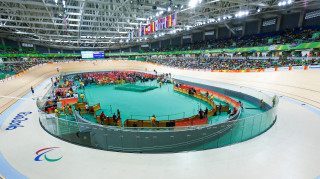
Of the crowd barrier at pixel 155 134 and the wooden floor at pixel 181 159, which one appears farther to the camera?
the crowd barrier at pixel 155 134

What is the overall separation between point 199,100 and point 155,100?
4.74 m

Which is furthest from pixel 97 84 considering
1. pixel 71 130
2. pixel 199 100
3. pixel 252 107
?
pixel 252 107

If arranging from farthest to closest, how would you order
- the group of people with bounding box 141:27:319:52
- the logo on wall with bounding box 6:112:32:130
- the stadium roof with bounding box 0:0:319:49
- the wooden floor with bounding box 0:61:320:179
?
1. the group of people with bounding box 141:27:319:52
2. the stadium roof with bounding box 0:0:319:49
3. the logo on wall with bounding box 6:112:32:130
4. the wooden floor with bounding box 0:61:320:179

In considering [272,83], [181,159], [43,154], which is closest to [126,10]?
[272,83]

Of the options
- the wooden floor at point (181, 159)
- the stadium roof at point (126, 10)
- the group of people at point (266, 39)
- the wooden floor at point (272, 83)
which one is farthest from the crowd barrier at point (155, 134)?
the group of people at point (266, 39)

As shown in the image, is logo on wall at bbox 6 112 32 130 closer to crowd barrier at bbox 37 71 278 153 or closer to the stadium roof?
crowd barrier at bbox 37 71 278 153

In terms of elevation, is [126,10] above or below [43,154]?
above

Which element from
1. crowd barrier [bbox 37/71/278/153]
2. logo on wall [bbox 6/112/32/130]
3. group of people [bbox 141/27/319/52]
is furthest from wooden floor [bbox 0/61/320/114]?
group of people [bbox 141/27/319/52]

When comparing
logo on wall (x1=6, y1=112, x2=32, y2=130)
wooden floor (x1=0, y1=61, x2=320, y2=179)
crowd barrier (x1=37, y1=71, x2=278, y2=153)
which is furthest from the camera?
logo on wall (x1=6, y1=112, x2=32, y2=130)

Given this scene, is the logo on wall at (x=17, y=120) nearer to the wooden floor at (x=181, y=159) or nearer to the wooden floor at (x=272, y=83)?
the wooden floor at (x=181, y=159)

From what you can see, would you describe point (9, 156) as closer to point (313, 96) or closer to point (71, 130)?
point (71, 130)

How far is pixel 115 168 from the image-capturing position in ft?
16.7

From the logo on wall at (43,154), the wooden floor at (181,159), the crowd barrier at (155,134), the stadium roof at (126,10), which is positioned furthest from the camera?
the stadium roof at (126,10)

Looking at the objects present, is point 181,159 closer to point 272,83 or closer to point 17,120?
point 17,120
